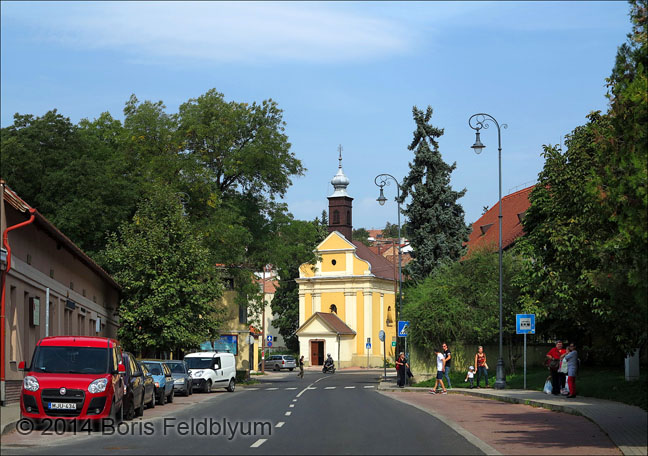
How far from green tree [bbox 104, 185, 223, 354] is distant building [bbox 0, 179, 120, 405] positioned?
3720 mm

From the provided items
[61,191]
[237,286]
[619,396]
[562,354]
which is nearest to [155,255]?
[61,191]

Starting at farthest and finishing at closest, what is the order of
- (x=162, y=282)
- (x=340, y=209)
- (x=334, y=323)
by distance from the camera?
(x=340, y=209) → (x=334, y=323) → (x=162, y=282)

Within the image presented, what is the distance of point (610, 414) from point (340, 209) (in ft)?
271

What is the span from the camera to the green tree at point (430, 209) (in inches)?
2164

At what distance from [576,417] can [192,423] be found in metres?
9.09

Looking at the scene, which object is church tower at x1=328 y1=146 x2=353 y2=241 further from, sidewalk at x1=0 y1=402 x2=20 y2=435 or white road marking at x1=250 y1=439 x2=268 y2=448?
white road marking at x1=250 y1=439 x2=268 y2=448

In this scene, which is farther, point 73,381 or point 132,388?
point 132,388

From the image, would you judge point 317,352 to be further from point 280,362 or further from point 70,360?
point 70,360

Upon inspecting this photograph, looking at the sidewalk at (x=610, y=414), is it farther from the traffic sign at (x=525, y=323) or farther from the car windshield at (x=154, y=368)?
the car windshield at (x=154, y=368)

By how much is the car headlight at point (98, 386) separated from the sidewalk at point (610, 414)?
32.7ft

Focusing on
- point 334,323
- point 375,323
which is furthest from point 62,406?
point 375,323

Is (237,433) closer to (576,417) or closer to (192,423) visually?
(192,423)

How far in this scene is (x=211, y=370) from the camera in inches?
1666

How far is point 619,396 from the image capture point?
82.8ft
